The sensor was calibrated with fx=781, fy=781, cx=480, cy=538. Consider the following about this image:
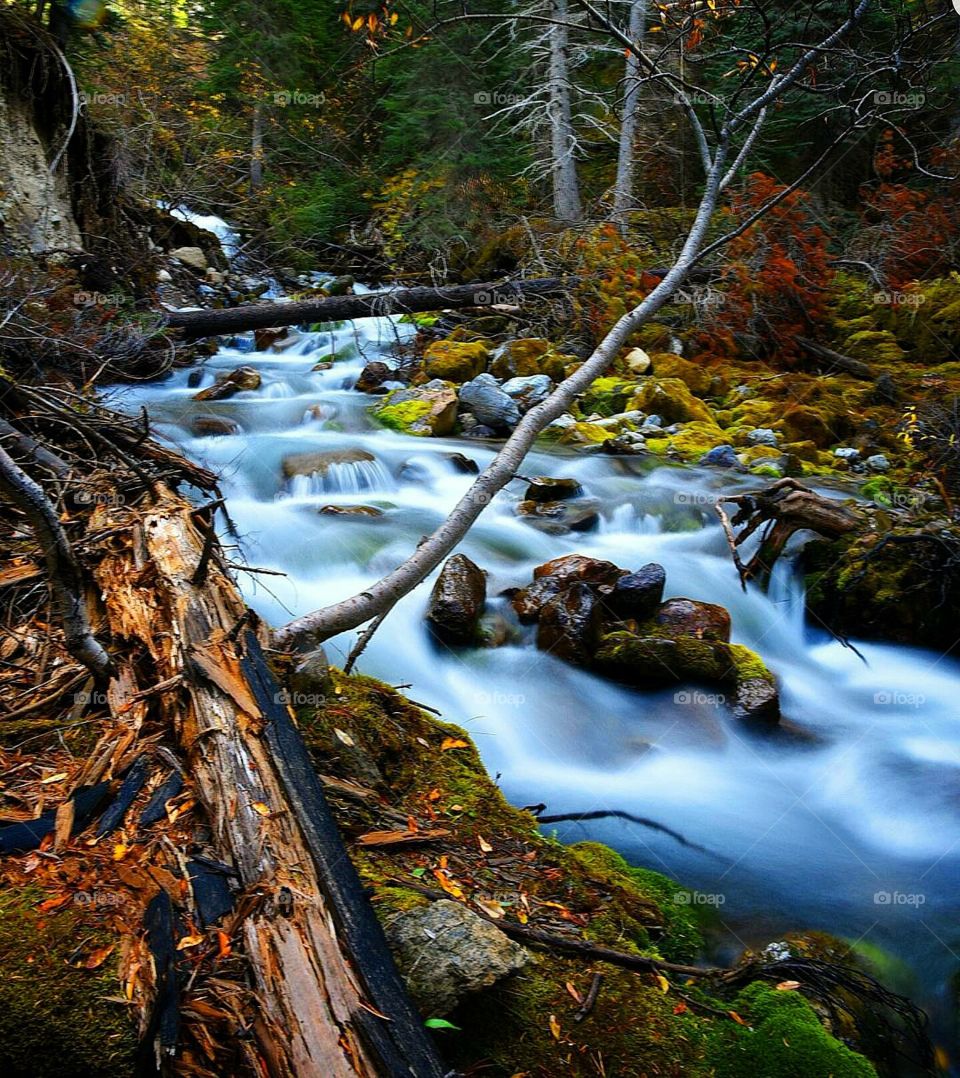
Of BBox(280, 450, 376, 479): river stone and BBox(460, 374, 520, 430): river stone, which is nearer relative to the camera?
BBox(280, 450, 376, 479): river stone

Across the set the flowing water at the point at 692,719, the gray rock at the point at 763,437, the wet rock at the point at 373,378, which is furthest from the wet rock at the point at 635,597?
the wet rock at the point at 373,378

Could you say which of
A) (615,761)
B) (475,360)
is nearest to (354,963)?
(615,761)

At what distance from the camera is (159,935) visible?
180 centimetres

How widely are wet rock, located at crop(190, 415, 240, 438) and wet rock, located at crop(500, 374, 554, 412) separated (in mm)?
3416

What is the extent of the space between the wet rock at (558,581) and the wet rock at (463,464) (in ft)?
9.08

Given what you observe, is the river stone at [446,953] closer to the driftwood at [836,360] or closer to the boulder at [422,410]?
the boulder at [422,410]

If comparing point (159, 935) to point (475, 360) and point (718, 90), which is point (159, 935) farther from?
point (718, 90)

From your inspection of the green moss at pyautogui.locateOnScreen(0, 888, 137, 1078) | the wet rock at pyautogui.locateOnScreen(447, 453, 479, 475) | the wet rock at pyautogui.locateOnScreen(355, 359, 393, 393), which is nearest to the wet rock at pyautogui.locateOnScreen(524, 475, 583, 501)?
the wet rock at pyautogui.locateOnScreen(447, 453, 479, 475)

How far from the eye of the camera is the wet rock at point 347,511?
24.6 feet

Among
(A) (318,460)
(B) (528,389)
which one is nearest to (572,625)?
(A) (318,460)

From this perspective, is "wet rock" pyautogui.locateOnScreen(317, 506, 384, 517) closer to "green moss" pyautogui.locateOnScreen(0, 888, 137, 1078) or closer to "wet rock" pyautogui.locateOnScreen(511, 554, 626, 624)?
"wet rock" pyautogui.locateOnScreen(511, 554, 626, 624)

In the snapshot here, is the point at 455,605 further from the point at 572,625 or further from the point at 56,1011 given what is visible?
the point at 56,1011

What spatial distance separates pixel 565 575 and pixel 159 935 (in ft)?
14.3

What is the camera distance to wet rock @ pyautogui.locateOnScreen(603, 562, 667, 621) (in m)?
5.68
